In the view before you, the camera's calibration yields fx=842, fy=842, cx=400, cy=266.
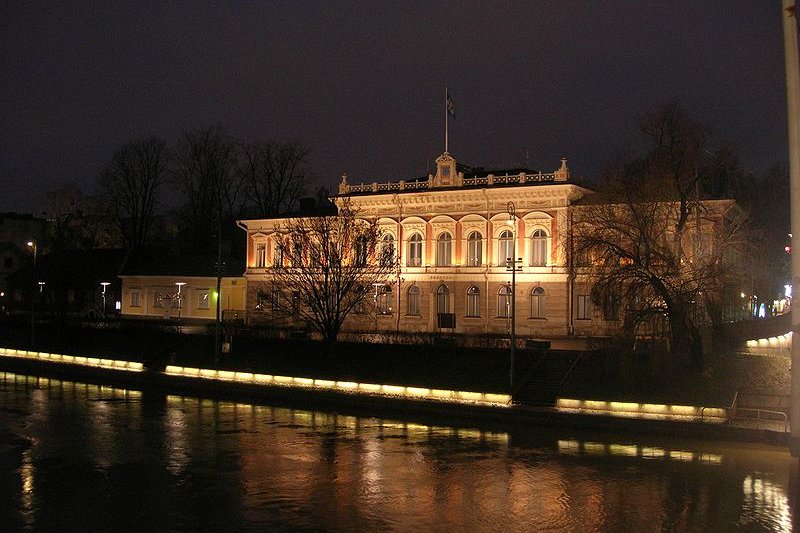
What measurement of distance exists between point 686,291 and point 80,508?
26.9 meters

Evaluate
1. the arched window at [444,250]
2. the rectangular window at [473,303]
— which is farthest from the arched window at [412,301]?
the rectangular window at [473,303]

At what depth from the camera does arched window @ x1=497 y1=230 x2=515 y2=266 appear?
187 ft

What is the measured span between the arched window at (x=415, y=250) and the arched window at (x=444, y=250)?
1.53m

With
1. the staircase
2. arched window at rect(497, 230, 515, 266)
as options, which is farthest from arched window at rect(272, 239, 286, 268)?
the staircase

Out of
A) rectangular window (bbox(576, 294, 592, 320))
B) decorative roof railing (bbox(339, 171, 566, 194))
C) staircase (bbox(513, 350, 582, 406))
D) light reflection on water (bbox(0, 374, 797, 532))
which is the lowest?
light reflection on water (bbox(0, 374, 797, 532))

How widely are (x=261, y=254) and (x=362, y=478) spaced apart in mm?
48741

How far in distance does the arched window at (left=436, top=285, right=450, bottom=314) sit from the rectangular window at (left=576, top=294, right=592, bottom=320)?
946 cm

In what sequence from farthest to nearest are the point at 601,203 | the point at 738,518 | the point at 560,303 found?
the point at 560,303 < the point at 601,203 < the point at 738,518

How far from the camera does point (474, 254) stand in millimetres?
58750

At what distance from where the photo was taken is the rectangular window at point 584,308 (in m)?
54.2

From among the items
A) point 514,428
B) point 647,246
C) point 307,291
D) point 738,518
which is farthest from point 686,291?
point 307,291

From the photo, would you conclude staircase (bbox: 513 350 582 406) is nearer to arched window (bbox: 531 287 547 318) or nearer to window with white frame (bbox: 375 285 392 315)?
arched window (bbox: 531 287 547 318)

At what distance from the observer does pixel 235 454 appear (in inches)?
1019

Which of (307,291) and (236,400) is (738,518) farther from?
(307,291)
